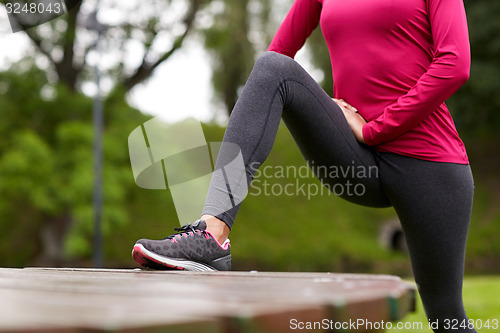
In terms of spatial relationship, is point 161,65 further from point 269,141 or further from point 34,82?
point 269,141

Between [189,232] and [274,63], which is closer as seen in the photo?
[189,232]

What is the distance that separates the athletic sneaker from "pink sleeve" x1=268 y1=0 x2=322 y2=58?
91 cm

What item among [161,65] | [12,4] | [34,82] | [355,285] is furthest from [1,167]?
[355,285]

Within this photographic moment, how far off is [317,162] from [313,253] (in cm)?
1257

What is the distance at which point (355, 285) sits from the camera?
88 cm

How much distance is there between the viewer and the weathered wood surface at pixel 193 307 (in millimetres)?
488

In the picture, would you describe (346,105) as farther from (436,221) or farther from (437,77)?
(436,221)

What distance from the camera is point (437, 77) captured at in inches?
69.5

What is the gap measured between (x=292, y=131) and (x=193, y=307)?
50.5 inches

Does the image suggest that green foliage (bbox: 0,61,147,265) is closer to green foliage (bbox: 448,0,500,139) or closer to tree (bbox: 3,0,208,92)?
tree (bbox: 3,0,208,92)

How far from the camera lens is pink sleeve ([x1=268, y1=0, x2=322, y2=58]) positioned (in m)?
2.15

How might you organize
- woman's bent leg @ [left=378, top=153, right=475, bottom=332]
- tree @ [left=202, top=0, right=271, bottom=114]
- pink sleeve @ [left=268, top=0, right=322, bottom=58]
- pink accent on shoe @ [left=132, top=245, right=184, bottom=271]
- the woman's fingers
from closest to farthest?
pink accent on shoe @ [left=132, top=245, right=184, bottom=271], woman's bent leg @ [left=378, top=153, right=475, bottom=332], the woman's fingers, pink sleeve @ [left=268, top=0, right=322, bottom=58], tree @ [left=202, top=0, right=271, bottom=114]

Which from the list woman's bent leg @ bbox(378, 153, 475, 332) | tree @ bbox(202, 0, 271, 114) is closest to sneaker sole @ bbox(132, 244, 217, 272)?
woman's bent leg @ bbox(378, 153, 475, 332)

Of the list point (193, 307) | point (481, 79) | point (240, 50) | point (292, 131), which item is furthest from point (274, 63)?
point (481, 79)
